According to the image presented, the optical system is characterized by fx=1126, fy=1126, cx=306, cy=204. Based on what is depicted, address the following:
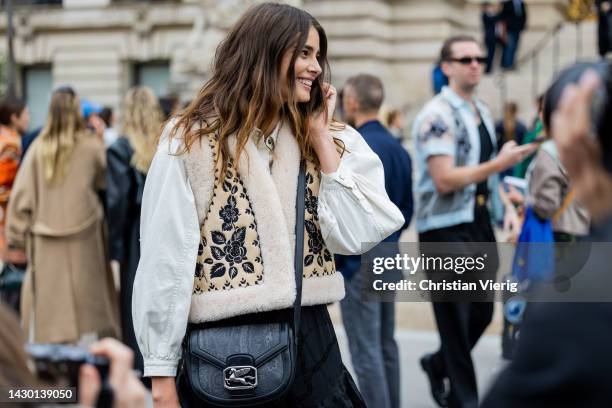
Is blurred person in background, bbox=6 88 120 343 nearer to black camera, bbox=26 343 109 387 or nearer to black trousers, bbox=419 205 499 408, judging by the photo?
black trousers, bbox=419 205 499 408

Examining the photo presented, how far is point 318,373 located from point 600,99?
1.98 m

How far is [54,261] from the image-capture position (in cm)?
845

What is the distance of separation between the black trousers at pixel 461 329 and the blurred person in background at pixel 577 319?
4.40 m

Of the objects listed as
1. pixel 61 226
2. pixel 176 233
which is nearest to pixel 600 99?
pixel 176 233

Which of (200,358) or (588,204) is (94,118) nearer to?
(200,358)

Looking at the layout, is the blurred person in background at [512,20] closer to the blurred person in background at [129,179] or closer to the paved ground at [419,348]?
the paved ground at [419,348]

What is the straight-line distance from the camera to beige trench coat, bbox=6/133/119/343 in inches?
330

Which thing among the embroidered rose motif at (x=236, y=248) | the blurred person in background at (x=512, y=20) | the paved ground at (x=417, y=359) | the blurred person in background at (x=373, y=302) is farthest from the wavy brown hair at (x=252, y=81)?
the blurred person in background at (x=512, y=20)

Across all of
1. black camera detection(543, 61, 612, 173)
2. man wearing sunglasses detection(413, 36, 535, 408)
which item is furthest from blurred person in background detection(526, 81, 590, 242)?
black camera detection(543, 61, 612, 173)

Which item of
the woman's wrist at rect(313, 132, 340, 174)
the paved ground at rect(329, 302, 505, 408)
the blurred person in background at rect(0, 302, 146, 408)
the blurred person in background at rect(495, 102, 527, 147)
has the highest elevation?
the woman's wrist at rect(313, 132, 340, 174)

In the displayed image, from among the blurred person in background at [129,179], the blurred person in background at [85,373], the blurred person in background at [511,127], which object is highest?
the blurred person in background at [85,373]

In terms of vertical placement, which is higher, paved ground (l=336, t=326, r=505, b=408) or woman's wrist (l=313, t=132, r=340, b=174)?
woman's wrist (l=313, t=132, r=340, b=174)

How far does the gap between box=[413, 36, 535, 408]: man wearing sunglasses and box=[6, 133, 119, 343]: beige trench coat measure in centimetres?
287

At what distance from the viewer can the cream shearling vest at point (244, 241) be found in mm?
3564
